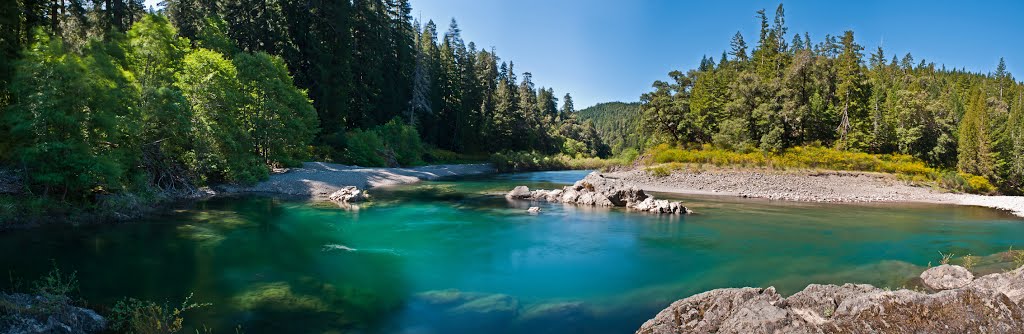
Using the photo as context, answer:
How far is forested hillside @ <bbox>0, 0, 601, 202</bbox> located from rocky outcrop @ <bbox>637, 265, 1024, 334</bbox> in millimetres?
18518

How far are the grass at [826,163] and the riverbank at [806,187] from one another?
1.01 metres

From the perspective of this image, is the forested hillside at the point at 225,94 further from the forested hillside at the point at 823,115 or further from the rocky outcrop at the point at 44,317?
the forested hillside at the point at 823,115

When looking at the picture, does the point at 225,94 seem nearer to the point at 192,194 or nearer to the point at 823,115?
the point at 192,194

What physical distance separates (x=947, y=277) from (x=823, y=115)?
4068 cm

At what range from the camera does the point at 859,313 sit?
4.91 meters

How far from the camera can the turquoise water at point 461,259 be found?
9781mm

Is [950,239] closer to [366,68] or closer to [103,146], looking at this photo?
[103,146]

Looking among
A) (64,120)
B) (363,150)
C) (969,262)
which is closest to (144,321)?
(64,120)

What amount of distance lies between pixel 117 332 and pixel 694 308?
8423 millimetres

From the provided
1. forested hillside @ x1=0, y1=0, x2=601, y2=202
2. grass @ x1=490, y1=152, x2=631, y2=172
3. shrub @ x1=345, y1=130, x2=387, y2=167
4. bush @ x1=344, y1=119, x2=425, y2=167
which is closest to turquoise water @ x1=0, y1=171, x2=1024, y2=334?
forested hillside @ x1=0, y1=0, x2=601, y2=202

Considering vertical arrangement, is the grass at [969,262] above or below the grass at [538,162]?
below

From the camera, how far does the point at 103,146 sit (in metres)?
17.2

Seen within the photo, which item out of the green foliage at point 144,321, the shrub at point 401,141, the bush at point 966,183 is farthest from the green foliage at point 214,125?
the bush at point 966,183

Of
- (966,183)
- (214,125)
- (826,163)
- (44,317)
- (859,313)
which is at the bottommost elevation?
(44,317)
